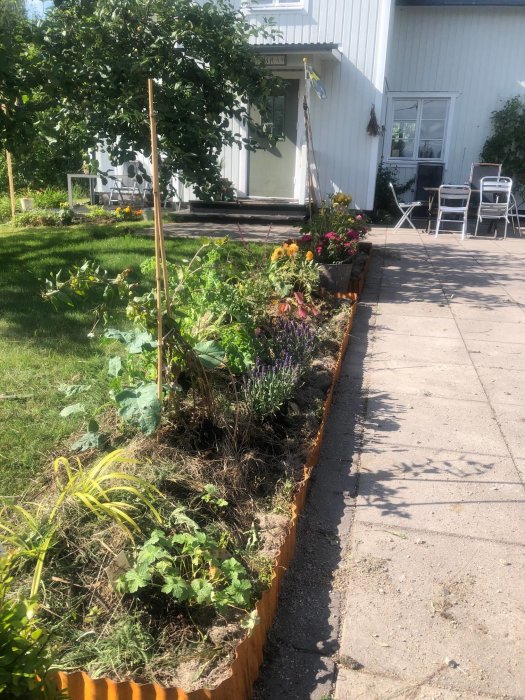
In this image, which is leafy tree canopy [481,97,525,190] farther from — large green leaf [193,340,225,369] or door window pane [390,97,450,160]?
large green leaf [193,340,225,369]

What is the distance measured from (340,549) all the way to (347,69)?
36.9ft

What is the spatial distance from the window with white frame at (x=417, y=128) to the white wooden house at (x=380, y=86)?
0.08 feet

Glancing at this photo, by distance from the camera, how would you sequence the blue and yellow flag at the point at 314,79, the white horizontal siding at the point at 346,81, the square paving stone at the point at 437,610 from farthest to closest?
the white horizontal siding at the point at 346,81 → the blue and yellow flag at the point at 314,79 → the square paving stone at the point at 437,610

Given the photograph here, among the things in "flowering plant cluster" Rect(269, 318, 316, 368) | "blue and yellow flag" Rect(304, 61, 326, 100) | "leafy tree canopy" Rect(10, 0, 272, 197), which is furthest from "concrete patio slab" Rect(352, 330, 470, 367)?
"blue and yellow flag" Rect(304, 61, 326, 100)

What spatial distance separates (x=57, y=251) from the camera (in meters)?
7.67

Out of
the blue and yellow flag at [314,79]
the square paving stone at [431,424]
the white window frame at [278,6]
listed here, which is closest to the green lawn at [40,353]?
the square paving stone at [431,424]

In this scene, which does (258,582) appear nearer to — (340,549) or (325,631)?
(325,631)

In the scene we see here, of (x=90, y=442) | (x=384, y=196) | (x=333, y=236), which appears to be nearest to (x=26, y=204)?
(x=384, y=196)

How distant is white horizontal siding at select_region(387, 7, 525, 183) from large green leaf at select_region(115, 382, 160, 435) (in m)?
12.7

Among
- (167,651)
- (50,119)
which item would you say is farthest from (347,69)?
(167,651)

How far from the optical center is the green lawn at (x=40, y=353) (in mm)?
2980

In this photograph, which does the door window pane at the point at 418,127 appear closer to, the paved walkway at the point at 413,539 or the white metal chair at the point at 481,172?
the white metal chair at the point at 481,172

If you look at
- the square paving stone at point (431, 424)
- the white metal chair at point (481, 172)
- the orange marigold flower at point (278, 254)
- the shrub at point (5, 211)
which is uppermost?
the white metal chair at point (481, 172)

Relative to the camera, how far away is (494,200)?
1209cm
